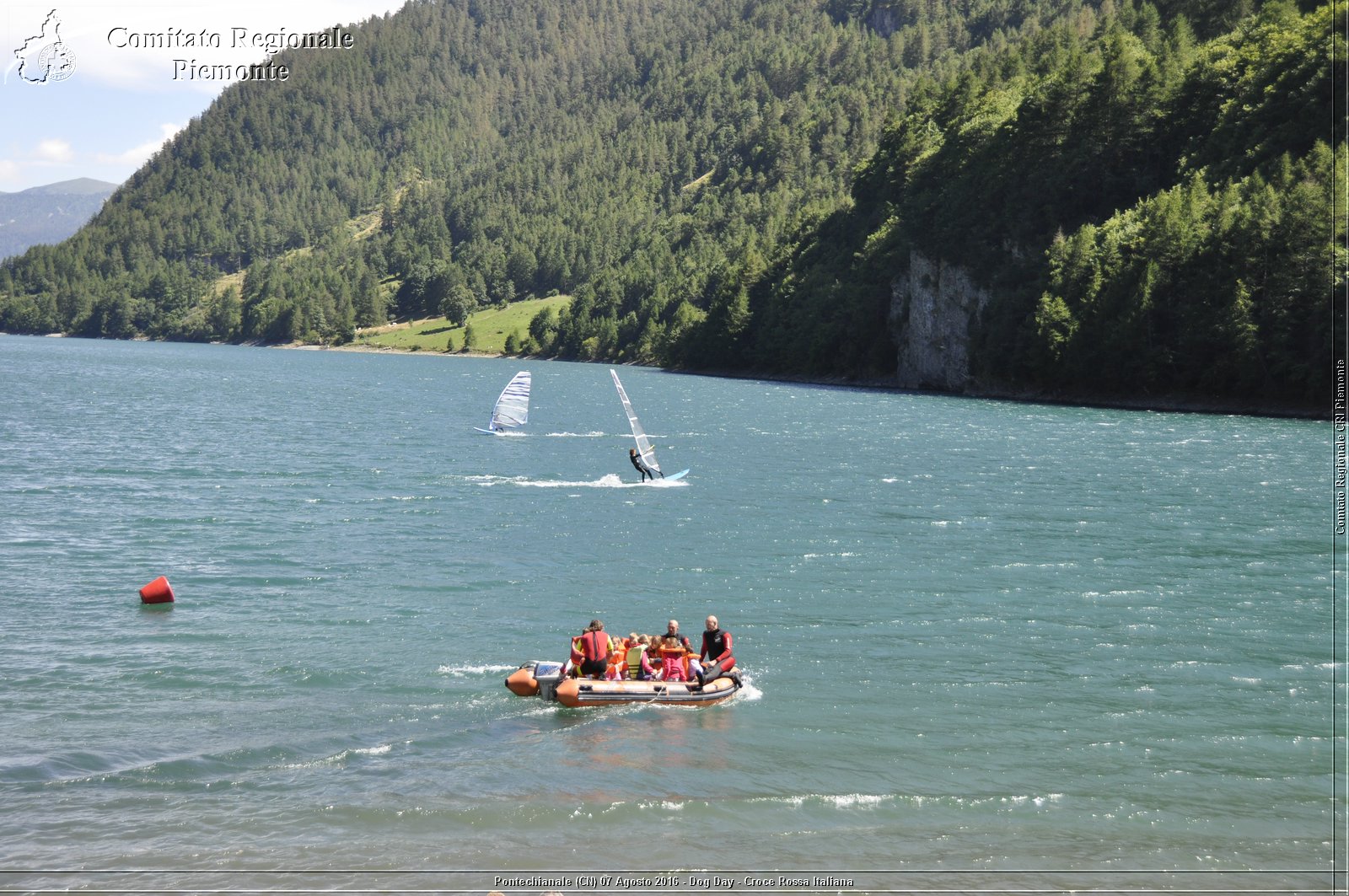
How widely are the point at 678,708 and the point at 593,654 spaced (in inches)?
88.3

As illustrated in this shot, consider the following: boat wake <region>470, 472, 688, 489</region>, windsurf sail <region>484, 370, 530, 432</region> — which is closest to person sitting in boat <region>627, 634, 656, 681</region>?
boat wake <region>470, 472, 688, 489</region>

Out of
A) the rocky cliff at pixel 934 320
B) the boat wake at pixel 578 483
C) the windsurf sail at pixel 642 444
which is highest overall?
the rocky cliff at pixel 934 320

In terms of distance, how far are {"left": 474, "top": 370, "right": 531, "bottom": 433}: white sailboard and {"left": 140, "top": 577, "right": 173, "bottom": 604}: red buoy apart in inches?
2171

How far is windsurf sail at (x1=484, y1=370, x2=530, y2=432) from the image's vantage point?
3519 inches

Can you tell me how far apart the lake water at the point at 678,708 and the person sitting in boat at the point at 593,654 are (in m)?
1.04

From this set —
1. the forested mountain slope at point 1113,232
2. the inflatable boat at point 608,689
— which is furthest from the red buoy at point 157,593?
the forested mountain slope at point 1113,232

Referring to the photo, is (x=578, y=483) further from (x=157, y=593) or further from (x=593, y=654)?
(x=593, y=654)

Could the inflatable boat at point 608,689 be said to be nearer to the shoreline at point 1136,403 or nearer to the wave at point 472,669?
the wave at point 472,669

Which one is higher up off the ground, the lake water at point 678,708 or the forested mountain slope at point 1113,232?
the forested mountain slope at point 1113,232

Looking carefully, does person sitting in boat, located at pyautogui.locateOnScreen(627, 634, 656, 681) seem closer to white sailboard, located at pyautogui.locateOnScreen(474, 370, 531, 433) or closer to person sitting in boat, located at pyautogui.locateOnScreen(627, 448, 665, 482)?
person sitting in boat, located at pyautogui.locateOnScreen(627, 448, 665, 482)

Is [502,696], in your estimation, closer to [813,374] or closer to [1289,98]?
[1289,98]

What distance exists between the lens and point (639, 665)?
27.5m

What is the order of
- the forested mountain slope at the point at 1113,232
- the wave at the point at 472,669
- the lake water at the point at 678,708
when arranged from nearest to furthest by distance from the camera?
the lake water at the point at 678,708 < the wave at the point at 472,669 < the forested mountain slope at the point at 1113,232

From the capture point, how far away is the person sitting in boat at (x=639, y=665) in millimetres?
27422
